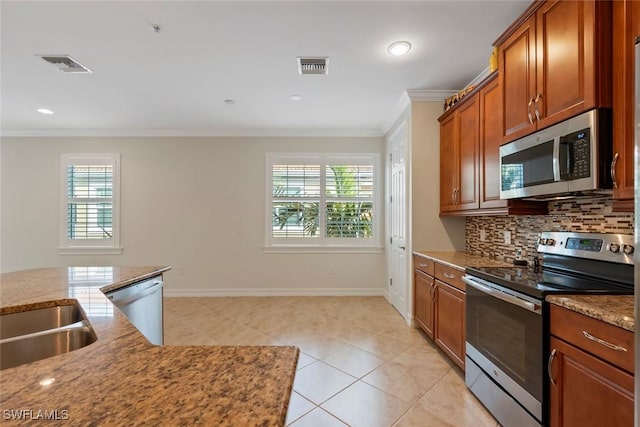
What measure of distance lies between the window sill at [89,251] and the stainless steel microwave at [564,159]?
5.35 meters

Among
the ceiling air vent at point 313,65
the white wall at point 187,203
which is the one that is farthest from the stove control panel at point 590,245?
the white wall at point 187,203

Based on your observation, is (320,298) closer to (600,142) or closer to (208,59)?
(208,59)

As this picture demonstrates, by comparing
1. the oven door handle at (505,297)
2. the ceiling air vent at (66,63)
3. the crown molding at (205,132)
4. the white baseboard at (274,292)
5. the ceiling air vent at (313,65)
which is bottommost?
the white baseboard at (274,292)

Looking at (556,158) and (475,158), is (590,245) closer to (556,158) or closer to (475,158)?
(556,158)

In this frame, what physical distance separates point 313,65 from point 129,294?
2.36 meters

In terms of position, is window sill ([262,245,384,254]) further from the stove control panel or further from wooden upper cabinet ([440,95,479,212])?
the stove control panel

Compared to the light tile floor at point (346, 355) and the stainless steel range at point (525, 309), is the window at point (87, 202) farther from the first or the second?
the stainless steel range at point (525, 309)

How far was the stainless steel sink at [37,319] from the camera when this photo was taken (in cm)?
133

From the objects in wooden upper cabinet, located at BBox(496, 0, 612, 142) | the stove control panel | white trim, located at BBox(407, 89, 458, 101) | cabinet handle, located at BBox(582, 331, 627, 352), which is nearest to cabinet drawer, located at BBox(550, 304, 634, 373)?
cabinet handle, located at BBox(582, 331, 627, 352)

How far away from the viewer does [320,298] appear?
4559mm

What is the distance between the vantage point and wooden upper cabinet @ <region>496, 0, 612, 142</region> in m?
1.43

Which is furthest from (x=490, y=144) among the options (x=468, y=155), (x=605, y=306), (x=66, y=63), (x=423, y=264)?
(x=66, y=63)

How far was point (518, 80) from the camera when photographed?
1.97 meters

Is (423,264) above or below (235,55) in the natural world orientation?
below
